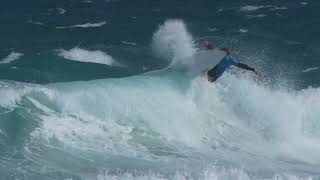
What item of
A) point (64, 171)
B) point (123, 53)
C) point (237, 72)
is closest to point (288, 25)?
point (237, 72)

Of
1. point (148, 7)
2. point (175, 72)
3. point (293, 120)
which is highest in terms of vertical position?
point (148, 7)

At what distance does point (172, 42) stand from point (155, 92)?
112 inches

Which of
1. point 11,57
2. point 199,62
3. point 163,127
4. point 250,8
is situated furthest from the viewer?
point 250,8

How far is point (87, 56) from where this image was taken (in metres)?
26.2

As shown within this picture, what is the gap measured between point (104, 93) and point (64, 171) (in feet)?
20.3

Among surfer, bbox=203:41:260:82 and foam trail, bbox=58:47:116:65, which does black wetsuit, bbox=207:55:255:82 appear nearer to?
surfer, bbox=203:41:260:82

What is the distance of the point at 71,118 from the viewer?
21.2 metres

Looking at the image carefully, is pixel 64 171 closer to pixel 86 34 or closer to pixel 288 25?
pixel 86 34

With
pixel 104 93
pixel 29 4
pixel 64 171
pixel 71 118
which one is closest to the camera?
pixel 64 171

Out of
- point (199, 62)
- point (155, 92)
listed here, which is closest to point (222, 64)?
point (199, 62)

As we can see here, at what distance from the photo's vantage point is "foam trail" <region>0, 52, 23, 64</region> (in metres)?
24.3

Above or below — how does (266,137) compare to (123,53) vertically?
below

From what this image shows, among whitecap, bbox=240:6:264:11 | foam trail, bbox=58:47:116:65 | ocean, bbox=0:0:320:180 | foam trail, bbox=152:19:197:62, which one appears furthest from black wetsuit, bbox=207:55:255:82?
whitecap, bbox=240:6:264:11

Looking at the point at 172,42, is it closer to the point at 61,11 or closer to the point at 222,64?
the point at 61,11
